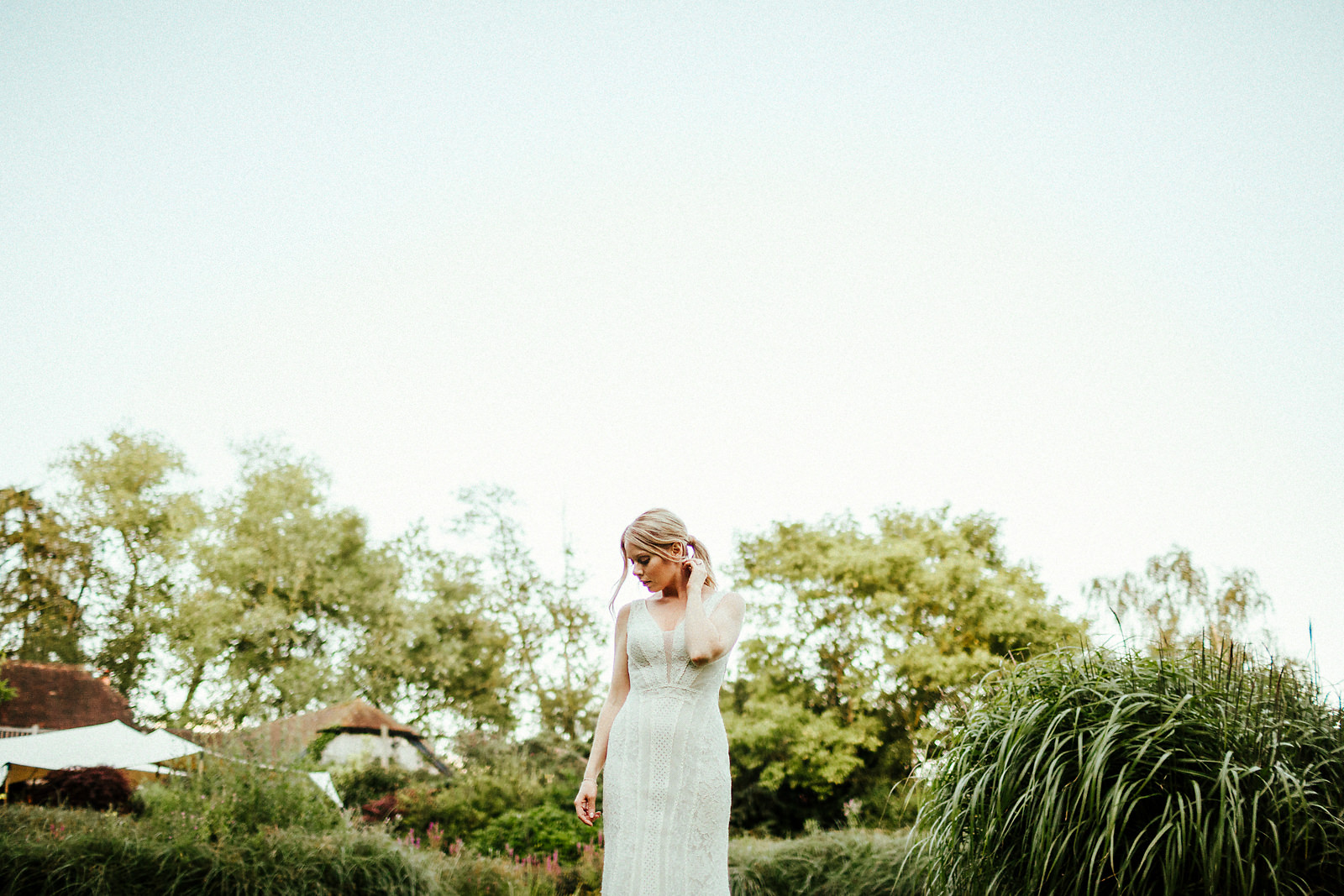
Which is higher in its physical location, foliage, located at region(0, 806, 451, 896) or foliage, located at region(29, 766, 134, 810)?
foliage, located at region(0, 806, 451, 896)

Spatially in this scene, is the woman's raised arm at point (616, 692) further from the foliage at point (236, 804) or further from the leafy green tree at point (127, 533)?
the leafy green tree at point (127, 533)

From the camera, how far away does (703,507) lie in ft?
67.1

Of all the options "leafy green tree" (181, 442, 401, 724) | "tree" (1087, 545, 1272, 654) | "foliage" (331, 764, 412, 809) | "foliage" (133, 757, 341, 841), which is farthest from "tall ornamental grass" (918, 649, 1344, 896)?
"leafy green tree" (181, 442, 401, 724)

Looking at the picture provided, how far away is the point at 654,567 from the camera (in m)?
2.92

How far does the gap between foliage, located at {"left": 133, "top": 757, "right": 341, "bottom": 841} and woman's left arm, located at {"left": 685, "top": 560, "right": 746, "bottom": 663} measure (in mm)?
5546

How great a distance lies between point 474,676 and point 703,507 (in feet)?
39.1

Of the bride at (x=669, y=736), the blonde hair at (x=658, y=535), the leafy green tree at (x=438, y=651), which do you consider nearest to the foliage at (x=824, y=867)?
the bride at (x=669, y=736)

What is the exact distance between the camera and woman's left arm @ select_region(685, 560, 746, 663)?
2.76 metres

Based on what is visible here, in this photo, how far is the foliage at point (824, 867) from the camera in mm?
7219

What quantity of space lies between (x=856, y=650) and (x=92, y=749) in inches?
596

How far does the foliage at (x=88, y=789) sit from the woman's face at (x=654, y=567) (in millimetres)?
12725

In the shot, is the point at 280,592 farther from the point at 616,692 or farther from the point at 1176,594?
the point at 616,692

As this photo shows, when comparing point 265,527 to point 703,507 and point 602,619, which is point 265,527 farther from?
point 703,507

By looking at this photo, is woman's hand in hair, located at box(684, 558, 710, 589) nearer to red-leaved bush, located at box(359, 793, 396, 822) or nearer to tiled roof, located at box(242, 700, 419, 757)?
red-leaved bush, located at box(359, 793, 396, 822)
